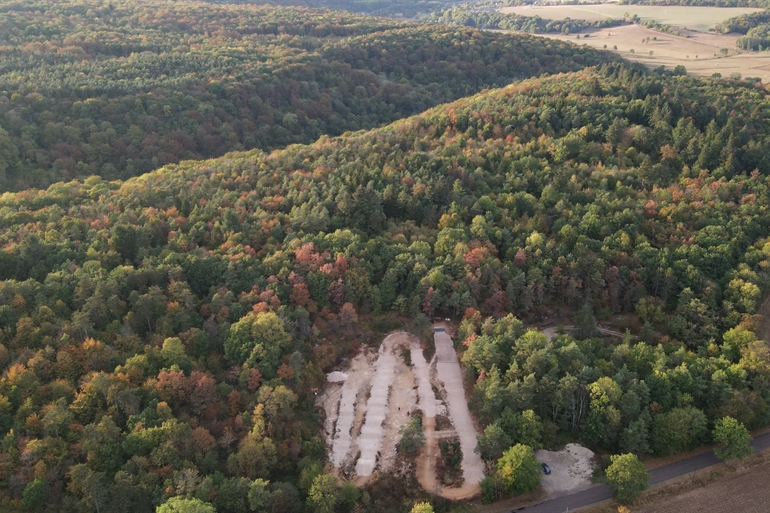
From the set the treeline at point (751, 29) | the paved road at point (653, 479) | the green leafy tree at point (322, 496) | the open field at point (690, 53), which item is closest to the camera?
the green leafy tree at point (322, 496)

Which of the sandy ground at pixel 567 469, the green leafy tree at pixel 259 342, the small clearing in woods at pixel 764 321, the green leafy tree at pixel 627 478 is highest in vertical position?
the green leafy tree at pixel 259 342

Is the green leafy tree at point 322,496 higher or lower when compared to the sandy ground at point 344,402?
higher

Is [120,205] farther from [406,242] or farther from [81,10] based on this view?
[81,10]

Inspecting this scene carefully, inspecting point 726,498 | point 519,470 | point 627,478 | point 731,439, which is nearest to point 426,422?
point 519,470

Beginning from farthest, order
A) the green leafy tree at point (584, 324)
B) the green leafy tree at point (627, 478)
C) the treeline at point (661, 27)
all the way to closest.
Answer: the treeline at point (661, 27), the green leafy tree at point (584, 324), the green leafy tree at point (627, 478)

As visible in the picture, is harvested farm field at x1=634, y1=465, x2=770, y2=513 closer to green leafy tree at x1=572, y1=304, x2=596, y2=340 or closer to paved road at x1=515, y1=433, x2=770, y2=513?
paved road at x1=515, y1=433, x2=770, y2=513

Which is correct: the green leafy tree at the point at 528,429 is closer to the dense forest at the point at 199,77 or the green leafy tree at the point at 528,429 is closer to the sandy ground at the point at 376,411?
the sandy ground at the point at 376,411

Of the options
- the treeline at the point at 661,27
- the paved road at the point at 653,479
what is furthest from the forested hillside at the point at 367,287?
the treeline at the point at 661,27
